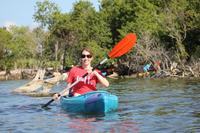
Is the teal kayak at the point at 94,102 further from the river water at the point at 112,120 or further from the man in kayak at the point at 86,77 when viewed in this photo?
the man in kayak at the point at 86,77

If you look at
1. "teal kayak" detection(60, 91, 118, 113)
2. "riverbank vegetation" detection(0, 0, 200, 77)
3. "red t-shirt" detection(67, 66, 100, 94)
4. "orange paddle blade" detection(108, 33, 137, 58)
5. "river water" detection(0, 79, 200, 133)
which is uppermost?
"riverbank vegetation" detection(0, 0, 200, 77)

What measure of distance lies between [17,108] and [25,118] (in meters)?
2.98

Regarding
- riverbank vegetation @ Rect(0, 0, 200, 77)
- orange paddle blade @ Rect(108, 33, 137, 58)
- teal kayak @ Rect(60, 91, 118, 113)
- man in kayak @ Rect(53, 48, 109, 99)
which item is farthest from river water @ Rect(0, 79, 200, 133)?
riverbank vegetation @ Rect(0, 0, 200, 77)

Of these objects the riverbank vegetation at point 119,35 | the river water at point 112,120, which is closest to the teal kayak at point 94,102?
the river water at point 112,120

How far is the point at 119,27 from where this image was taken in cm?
5281

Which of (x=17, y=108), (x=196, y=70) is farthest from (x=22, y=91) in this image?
(x=196, y=70)

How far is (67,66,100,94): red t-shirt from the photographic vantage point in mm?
12255

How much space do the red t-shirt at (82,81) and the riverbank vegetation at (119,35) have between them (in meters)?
23.4

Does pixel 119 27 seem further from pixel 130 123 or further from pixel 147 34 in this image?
pixel 130 123

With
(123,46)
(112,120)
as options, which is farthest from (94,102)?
(123,46)

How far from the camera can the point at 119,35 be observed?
51.8 m

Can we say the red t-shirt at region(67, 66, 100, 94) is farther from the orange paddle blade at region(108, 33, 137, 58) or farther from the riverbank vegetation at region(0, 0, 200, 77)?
the riverbank vegetation at region(0, 0, 200, 77)

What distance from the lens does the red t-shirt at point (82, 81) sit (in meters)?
12.3

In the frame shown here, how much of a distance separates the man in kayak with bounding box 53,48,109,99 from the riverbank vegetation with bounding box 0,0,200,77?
2335 cm
